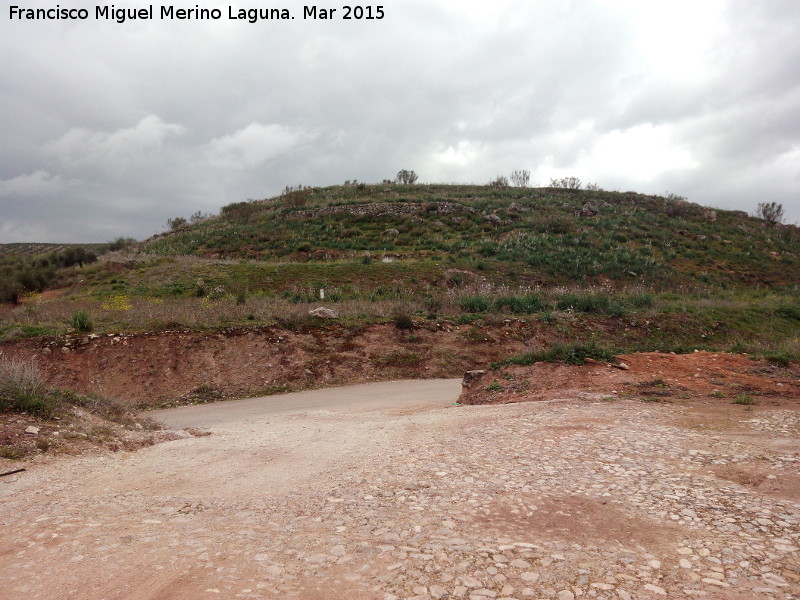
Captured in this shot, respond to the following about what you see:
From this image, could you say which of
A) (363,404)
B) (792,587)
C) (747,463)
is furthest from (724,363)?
(792,587)

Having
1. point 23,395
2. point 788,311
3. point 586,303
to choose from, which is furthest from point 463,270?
point 23,395

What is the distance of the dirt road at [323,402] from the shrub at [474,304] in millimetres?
6986

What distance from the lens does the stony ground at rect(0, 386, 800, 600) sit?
3332 mm

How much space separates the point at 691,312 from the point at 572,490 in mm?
23122

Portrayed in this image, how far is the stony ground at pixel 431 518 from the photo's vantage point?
3332 mm

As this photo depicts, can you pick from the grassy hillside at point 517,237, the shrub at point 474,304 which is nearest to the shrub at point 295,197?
the grassy hillside at point 517,237

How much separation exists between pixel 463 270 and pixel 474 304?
910 centimetres

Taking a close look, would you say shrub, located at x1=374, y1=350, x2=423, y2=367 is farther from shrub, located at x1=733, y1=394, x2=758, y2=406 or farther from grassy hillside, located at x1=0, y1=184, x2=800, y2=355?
shrub, located at x1=733, y1=394, x2=758, y2=406

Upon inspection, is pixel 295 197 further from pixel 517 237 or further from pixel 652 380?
pixel 652 380

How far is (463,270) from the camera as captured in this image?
32.0 metres

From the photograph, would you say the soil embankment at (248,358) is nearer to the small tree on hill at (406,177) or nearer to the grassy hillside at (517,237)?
the grassy hillside at (517,237)

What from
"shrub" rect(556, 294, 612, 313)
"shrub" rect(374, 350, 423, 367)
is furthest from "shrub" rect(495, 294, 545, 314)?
"shrub" rect(374, 350, 423, 367)

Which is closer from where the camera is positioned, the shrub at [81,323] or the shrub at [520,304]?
the shrub at [81,323]

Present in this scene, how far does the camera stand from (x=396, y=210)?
156ft
